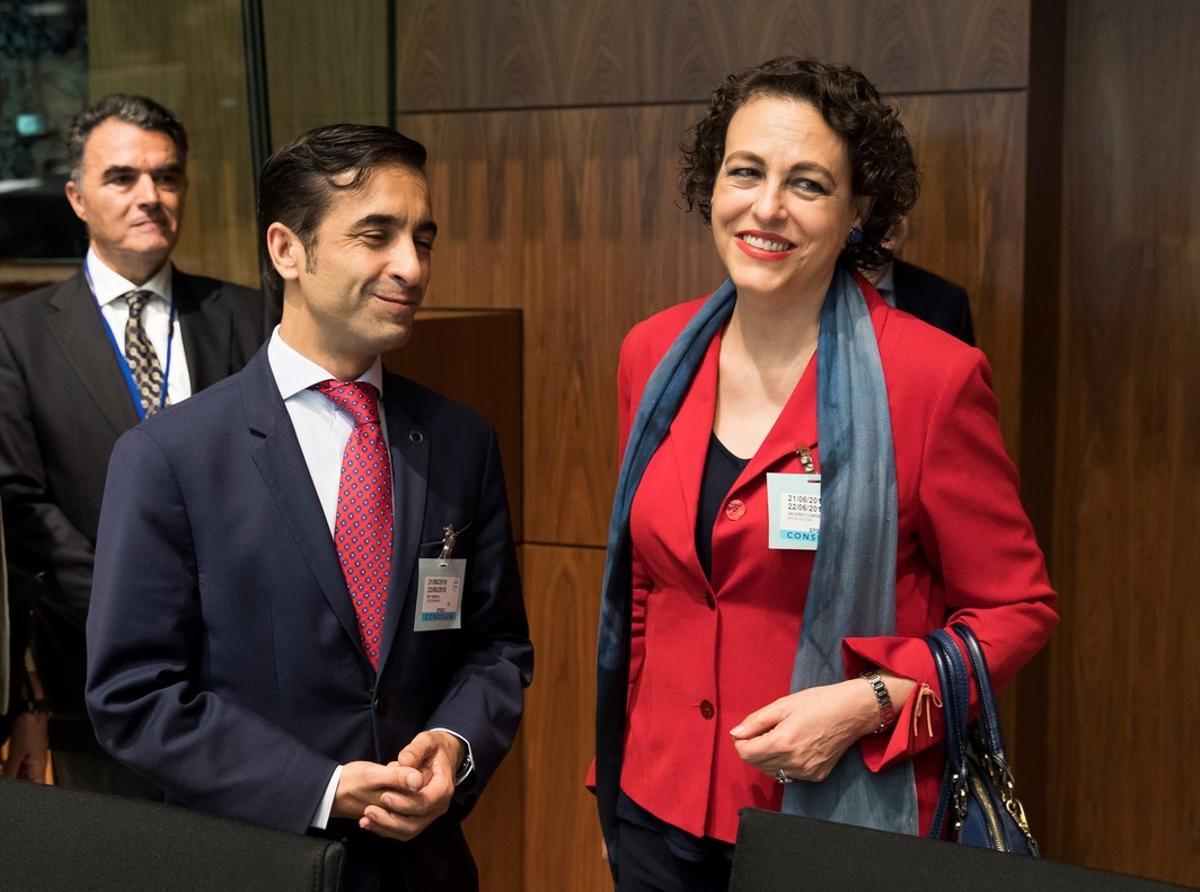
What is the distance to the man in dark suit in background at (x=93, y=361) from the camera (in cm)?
302

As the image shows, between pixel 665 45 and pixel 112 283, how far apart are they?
1.48 m

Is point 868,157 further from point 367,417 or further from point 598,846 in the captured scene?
point 598,846

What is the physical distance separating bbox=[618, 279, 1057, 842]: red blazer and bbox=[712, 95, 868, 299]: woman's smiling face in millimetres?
141

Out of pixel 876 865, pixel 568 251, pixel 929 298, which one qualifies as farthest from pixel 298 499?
pixel 568 251

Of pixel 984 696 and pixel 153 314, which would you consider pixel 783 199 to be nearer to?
pixel 984 696

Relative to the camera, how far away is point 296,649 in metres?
1.90

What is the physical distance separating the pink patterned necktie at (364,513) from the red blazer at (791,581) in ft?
1.30

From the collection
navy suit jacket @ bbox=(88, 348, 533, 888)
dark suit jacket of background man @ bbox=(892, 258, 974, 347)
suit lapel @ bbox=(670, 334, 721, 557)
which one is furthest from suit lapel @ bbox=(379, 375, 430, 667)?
dark suit jacket of background man @ bbox=(892, 258, 974, 347)

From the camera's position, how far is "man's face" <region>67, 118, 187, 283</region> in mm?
3295

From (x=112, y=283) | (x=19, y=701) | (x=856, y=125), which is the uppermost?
(x=856, y=125)

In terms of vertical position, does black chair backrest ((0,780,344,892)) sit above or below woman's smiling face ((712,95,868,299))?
below

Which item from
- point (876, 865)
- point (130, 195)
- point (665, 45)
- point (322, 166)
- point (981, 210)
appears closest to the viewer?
point (876, 865)

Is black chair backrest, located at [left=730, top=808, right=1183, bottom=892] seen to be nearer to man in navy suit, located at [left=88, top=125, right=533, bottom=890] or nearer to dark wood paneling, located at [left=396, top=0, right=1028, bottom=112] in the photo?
man in navy suit, located at [left=88, top=125, right=533, bottom=890]

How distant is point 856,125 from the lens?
2.10 meters
